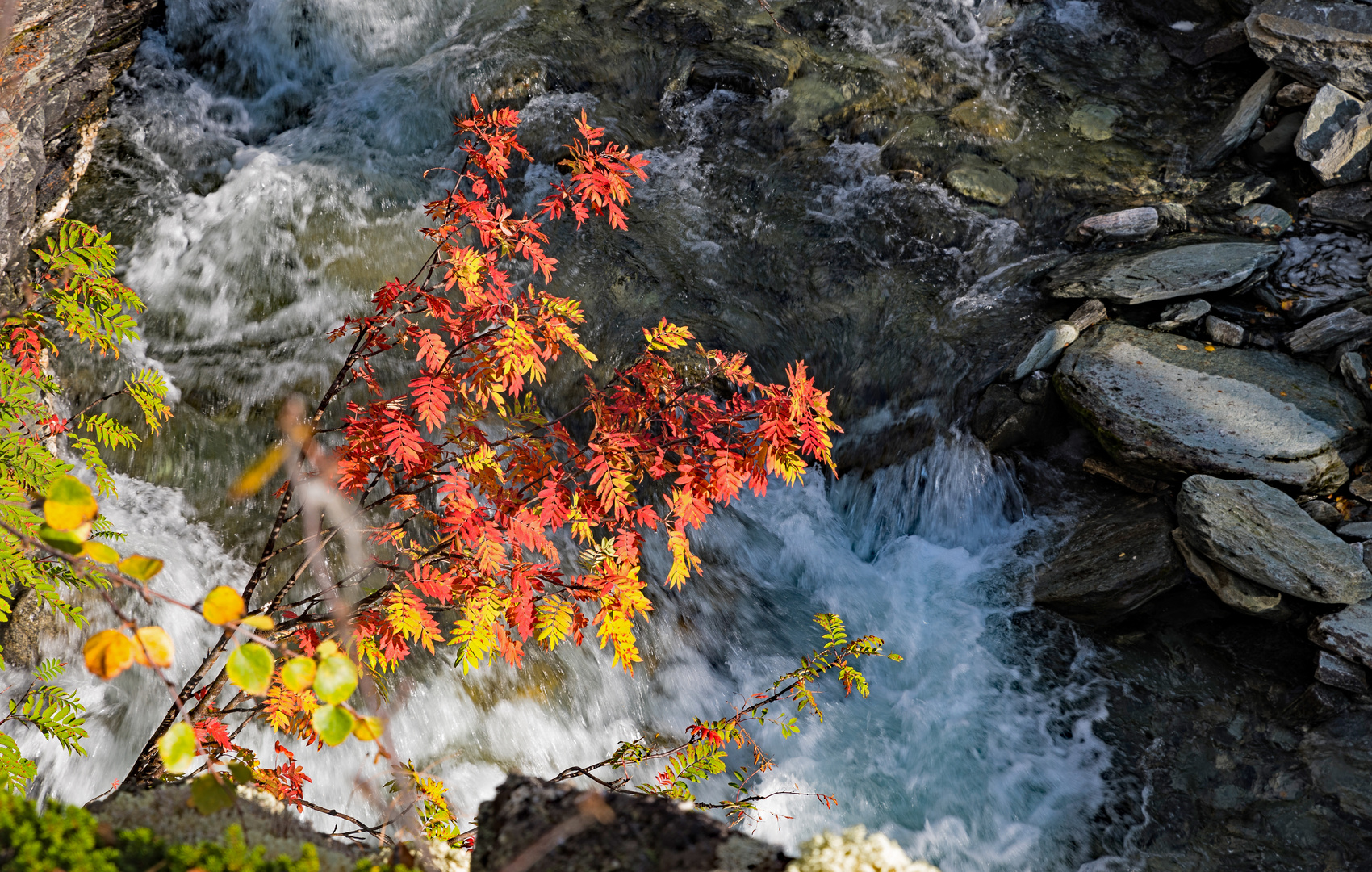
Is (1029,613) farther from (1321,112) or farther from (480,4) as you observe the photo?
(480,4)

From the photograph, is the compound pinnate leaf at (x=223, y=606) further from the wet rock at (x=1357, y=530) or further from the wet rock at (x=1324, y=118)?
the wet rock at (x=1324, y=118)

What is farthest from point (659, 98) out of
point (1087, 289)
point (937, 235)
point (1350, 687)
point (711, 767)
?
point (1350, 687)

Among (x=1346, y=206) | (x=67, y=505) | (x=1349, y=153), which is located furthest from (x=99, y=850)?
(x=1349, y=153)

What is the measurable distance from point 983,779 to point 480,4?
28.0ft

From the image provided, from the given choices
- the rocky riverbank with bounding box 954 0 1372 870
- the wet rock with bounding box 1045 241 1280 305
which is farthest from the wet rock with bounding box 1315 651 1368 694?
the wet rock with bounding box 1045 241 1280 305

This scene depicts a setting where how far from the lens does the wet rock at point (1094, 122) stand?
7164 millimetres

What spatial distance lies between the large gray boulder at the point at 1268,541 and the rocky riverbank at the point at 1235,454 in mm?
11

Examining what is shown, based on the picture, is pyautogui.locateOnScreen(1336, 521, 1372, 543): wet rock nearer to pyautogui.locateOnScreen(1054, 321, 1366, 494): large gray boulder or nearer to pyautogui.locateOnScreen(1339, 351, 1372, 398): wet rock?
pyautogui.locateOnScreen(1054, 321, 1366, 494): large gray boulder

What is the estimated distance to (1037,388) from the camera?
540 centimetres

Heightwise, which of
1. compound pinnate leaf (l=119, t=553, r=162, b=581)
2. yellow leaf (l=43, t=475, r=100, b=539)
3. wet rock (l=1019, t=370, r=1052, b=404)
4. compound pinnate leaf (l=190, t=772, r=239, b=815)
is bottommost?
wet rock (l=1019, t=370, r=1052, b=404)

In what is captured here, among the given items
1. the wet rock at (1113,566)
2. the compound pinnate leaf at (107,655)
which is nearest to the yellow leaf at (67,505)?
the compound pinnate leaf at (107,655)

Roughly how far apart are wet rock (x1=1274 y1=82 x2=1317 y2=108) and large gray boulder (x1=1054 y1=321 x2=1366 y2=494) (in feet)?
8.31

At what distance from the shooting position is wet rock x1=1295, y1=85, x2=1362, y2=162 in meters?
5.72

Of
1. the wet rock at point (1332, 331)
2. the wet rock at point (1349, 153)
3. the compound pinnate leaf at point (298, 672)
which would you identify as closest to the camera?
the compound pinnate leaf at point (298, 672)
